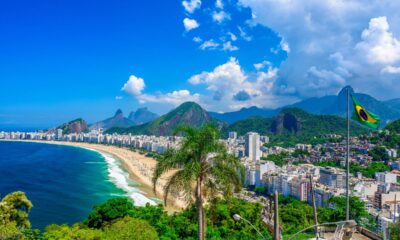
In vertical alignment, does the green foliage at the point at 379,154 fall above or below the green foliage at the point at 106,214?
above

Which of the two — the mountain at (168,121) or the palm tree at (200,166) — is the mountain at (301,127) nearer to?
the mountain at (168,121)

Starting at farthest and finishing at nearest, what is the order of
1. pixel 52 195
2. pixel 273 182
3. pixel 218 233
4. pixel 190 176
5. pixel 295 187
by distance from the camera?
pixel 273 182 → pixel 295 187 → pixel 52 195 → pixel 218 233 → pixel 190 176

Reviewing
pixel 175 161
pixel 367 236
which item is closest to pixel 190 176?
pixel 175 161

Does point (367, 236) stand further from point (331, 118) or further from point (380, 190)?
point (331, 118)

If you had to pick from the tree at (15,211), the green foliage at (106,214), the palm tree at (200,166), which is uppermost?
the palm tree at (200,166)

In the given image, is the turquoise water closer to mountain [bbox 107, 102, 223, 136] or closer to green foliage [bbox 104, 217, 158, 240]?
green foliage [bbox 104, 217, 158, 240]

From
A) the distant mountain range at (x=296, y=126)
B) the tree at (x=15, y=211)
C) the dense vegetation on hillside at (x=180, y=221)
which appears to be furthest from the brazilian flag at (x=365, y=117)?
the distant mountain range at (x=296, y=126)

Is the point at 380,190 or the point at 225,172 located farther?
the point at 380,190

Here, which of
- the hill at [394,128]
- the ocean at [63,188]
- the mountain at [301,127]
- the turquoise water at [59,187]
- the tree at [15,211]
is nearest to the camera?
the tree at [15,211]
